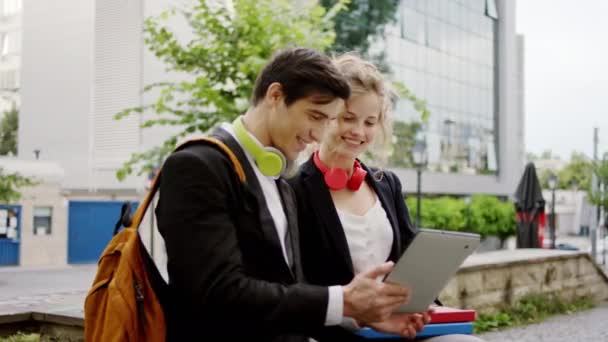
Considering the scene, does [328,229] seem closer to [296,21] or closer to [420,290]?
[420,290]

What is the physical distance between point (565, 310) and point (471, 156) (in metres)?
40.6

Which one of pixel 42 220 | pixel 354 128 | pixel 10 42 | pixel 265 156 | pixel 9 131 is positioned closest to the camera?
pixel 265 156

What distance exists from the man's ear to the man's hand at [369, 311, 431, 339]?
753 millimetres

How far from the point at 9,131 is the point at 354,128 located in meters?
37.1

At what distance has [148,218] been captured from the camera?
7.22 feet

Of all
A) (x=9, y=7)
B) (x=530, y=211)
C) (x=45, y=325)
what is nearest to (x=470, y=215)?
(x=530, y=211)

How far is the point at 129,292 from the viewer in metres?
2.08

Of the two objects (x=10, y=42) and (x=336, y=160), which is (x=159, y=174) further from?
(x=10, y=42)

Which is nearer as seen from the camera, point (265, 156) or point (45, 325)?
point (265, 156)

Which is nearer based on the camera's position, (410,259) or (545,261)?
(410,259)

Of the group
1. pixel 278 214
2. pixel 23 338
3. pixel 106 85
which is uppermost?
pixel 106 85

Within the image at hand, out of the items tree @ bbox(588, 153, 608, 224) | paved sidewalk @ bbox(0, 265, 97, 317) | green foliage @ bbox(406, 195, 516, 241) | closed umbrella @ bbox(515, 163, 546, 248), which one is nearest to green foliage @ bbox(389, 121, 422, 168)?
green foliage @ bbox(406, 195, 516, 241)

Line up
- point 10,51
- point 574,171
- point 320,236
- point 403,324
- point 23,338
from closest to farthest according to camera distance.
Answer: point 403,324 < point 320,236 < point 23,338 < point 10,51 < point 574,171

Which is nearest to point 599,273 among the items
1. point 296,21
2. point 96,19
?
point 296,21
